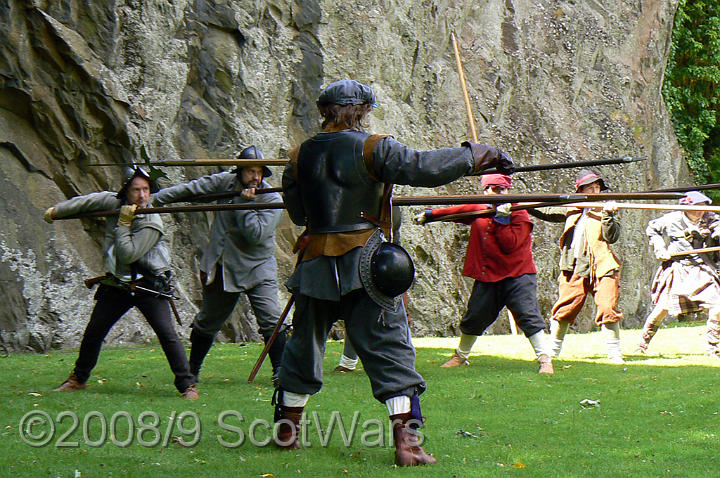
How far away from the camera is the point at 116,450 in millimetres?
4914

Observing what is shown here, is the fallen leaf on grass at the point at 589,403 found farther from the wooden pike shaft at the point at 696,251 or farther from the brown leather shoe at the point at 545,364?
the wooden pike shaft at the point at 696,251

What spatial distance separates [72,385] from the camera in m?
7.05

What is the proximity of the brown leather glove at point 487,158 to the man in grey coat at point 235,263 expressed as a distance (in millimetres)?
3225

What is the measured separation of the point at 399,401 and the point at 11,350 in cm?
725

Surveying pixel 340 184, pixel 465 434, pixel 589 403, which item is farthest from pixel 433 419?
pixel 340 184

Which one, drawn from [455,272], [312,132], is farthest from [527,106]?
[312,132]

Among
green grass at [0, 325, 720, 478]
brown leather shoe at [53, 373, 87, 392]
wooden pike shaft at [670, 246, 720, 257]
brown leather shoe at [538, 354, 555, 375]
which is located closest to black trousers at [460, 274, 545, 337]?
brown leather shoe at [538, 354, 555, 375]

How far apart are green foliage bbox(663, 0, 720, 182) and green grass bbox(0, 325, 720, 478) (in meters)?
15.7

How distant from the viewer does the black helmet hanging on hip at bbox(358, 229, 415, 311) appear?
4648 millimetres

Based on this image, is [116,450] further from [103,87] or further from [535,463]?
[103,87]

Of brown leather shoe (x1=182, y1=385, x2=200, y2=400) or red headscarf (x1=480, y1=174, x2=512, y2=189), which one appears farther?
red headscarf (x1=480, y1=174, x2=512, y2=189)

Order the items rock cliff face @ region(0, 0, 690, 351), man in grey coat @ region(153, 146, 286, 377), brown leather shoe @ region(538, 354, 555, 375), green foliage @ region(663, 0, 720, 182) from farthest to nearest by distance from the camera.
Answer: green foliage @ region(663, 0, 720, 182) → rock cliff face @ region(0, 0, 690, 351) → brown leather shoe @ region(538, 354, 555, 375) → man in grey coat @ region(153, 146, 286, 377)

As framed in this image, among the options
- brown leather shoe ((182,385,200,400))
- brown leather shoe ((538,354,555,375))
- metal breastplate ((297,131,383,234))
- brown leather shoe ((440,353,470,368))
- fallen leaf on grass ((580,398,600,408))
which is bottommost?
brown leather shoe ((440,353,470,368))

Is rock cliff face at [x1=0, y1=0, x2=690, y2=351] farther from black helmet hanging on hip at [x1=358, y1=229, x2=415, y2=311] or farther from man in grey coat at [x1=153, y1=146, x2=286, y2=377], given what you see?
black helmet hanging on hip at [x1=358, y1=229, x2=415, y2=311]
